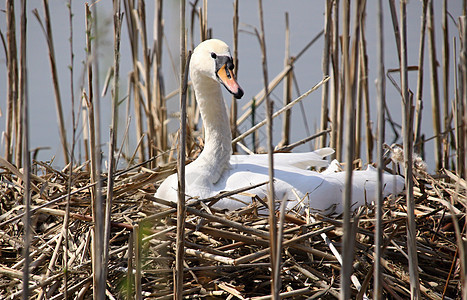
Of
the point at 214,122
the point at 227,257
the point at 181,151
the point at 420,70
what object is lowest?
the point at 227,257

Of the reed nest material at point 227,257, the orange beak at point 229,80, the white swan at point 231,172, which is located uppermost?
the orange beak at point 229,80

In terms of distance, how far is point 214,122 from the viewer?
338 centimetres

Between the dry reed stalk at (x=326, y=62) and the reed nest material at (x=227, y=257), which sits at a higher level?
the dry reed stalk at (x=326, y=62)

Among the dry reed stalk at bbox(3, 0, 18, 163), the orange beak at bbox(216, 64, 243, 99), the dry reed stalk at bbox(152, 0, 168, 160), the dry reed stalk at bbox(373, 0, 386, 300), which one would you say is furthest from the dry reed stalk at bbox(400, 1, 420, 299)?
the dry reed stalk at bbox(3, 0, 18, 163)

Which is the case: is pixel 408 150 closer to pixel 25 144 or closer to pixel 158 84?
pixel 25 144

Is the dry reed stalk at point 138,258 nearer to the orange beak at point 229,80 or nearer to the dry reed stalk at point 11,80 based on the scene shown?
the orange beak at point 229,80

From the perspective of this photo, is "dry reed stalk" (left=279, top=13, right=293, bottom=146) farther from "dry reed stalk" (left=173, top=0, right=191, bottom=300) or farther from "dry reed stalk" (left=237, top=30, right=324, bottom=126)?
"dry reed stalk" (left=173, top=0, right=191, bottom=300)

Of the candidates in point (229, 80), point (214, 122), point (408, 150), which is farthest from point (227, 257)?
point (214, 122)

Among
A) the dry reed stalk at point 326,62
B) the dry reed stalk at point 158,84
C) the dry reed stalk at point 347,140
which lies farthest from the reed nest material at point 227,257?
the dry reed stalk at point 158,84

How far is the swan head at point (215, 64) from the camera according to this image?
2994 millimetres

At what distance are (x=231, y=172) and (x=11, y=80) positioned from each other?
5.40 ft

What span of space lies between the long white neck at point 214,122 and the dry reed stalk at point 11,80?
4.06 feet

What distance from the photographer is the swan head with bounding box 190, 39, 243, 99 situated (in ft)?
9.82

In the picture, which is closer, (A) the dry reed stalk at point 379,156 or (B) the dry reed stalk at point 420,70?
(A) the dry reed stalk at point 379,156
